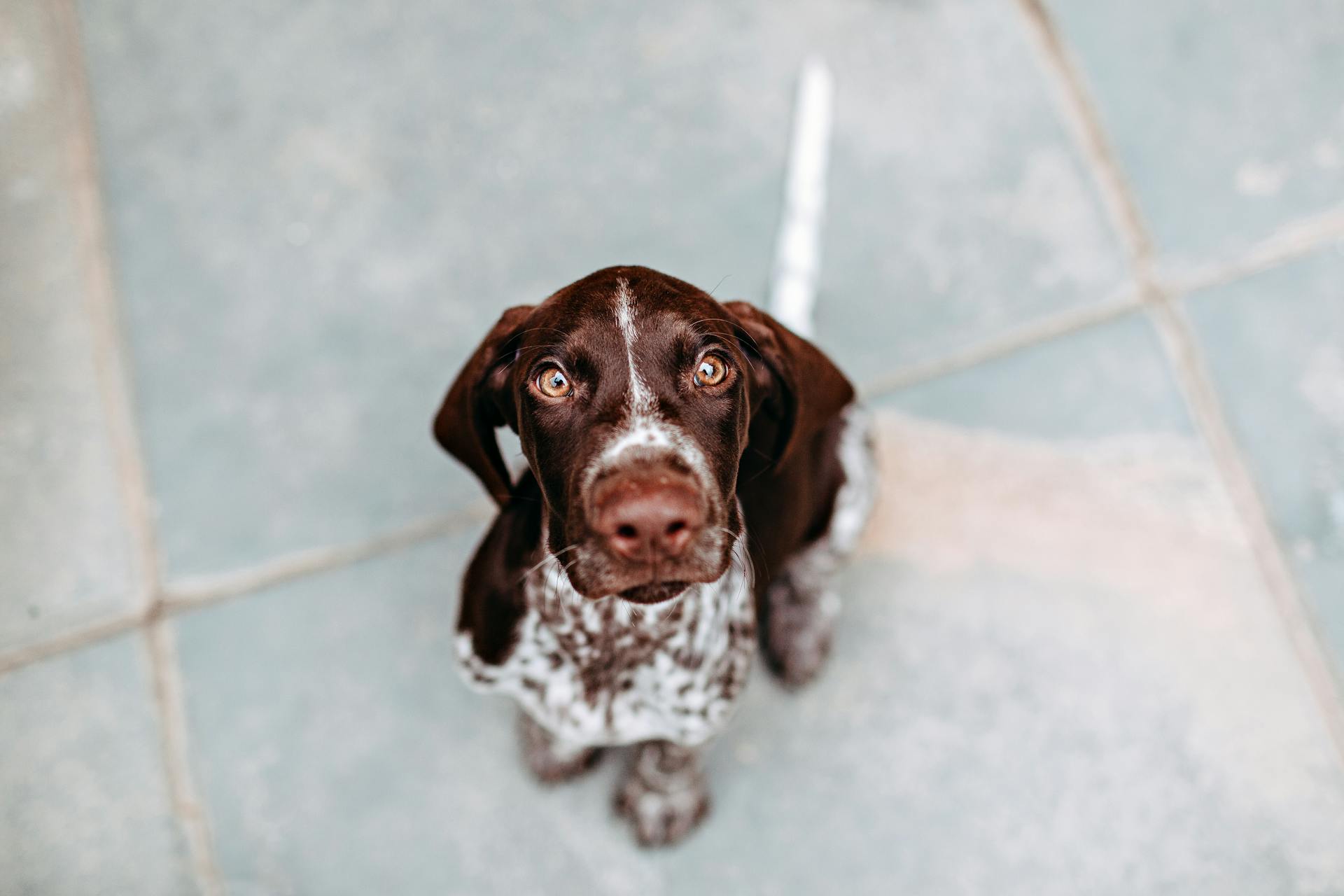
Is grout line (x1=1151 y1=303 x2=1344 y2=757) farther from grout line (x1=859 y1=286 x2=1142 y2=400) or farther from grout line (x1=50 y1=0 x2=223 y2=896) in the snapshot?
grout line (x1=50 y1=0 x2=223 y2=896)

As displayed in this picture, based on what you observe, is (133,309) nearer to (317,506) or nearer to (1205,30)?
(317,506)

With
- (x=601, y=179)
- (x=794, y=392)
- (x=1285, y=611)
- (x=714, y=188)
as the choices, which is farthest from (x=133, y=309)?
(x=1285, y=611)

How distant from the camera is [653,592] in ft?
7.47

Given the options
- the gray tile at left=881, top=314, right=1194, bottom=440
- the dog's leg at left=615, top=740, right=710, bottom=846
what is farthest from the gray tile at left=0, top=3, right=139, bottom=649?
the gray tile at left=881, top=314, right=1194, bottom=440

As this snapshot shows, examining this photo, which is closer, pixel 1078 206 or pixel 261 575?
pixel 261 575

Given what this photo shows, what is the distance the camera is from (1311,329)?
4125 millimetres

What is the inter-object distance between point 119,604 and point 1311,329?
186 inches

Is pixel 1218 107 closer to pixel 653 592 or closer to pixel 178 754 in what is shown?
pixel 653 592

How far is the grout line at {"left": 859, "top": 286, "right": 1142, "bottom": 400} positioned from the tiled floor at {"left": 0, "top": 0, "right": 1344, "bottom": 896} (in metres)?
0.02

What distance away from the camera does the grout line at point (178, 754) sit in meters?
3.65

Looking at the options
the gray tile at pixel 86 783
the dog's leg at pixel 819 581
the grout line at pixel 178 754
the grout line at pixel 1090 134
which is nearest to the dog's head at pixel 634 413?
the dog's leg at pixel 819 581

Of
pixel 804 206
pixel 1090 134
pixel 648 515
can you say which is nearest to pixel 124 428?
pixel 804 206

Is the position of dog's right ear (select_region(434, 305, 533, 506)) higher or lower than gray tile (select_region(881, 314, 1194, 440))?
higher

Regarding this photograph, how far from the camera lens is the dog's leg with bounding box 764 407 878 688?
11.5 feet
